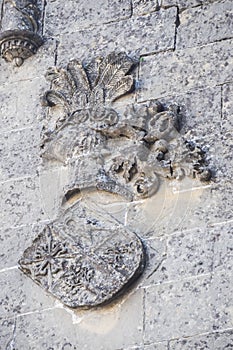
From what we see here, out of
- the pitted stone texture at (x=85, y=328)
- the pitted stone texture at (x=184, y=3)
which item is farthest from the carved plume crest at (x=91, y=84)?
the pitted stone texture at (x=85, y=328)

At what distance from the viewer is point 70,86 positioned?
875 cm

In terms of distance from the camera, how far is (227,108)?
8.37 m

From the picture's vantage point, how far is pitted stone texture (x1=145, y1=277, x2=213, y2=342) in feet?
25.3

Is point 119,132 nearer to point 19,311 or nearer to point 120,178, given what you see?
point 120,178

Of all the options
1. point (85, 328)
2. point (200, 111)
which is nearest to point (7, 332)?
point (85, 328)

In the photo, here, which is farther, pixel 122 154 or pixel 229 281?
pixel 122 154

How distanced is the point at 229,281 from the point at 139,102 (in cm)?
131

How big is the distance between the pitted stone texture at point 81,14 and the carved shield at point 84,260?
1383 mm

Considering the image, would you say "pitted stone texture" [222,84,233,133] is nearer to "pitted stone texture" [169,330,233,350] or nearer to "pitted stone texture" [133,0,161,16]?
"pitted stone texture" [133,0,161,16]

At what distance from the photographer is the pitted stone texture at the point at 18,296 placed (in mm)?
8062

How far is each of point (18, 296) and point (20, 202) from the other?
1.90 feet

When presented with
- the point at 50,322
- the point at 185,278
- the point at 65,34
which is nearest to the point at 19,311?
the point at 50,322

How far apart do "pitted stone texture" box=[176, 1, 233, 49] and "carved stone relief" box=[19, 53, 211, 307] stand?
349mm

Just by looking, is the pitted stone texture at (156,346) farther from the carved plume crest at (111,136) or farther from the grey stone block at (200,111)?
the grey stone block at (200,111)
